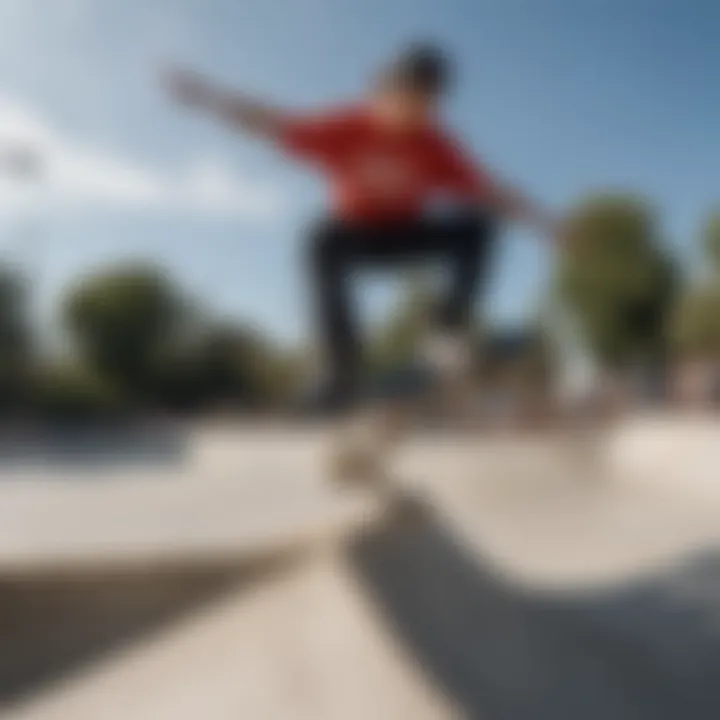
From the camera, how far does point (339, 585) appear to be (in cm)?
199

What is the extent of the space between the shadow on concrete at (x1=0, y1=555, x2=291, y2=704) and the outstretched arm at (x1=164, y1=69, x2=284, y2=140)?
1021 millimetres

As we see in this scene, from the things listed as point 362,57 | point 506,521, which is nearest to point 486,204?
point 362,57

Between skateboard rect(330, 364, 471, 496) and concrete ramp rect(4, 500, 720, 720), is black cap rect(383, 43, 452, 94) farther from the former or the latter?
concrete ramp rect(4, 500, 720, 720)

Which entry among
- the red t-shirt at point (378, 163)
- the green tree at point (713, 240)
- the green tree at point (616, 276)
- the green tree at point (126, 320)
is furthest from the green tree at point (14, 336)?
the green tree at point (713, 240)

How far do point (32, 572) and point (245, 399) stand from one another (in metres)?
0.81

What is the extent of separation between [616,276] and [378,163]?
529 millimetres

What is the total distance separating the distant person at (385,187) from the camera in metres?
1.51

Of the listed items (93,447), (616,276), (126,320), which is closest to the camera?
(126,320)

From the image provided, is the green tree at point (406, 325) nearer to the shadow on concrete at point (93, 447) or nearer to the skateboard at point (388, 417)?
the skateboard at point (388, 417)

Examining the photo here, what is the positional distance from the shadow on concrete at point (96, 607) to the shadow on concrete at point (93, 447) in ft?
1.07

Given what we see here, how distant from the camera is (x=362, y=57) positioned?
1.58 meters

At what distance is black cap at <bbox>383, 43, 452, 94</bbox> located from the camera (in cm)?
155

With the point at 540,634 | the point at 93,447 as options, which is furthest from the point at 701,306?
the point at 93,447

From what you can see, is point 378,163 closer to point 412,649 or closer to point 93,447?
point 93,447
